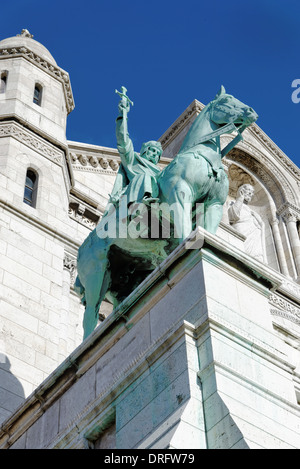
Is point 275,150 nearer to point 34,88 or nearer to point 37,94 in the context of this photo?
point 37,94

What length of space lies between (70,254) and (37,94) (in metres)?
4.60

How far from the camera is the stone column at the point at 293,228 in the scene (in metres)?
23.8

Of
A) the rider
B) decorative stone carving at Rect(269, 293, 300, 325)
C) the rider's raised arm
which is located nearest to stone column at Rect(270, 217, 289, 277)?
decorative stone carving at Rect(269, 293, 300, 325)

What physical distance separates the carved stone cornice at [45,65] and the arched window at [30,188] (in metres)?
3.23

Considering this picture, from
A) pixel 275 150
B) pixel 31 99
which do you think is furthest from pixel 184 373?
pixel 275 150

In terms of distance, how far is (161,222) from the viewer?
1184 cm

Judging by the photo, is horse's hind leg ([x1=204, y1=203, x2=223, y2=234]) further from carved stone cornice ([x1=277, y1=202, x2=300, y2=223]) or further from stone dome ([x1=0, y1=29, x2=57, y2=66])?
carved stone cornice ([x1=277, y1=202, x2=300, y2=223])

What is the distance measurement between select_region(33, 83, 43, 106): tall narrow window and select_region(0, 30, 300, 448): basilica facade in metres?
0.03

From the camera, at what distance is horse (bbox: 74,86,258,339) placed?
11766 millimetres

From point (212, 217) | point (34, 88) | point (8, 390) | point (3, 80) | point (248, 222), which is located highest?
point (248, 222)

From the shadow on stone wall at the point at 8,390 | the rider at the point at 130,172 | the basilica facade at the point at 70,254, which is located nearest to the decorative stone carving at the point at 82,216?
the basilica facade at the point at 70,254

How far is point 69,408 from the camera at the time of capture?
965cm

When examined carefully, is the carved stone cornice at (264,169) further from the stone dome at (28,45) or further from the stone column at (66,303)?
the stone column at (66,303)
